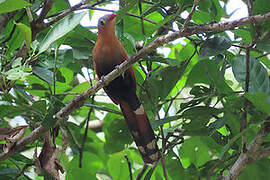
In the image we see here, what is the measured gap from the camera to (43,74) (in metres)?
1.93

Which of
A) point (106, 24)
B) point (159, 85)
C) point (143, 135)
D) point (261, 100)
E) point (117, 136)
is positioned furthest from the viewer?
point (106, 24)

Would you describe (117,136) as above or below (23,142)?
below

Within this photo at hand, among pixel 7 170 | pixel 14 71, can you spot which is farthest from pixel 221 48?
pixel 7 170

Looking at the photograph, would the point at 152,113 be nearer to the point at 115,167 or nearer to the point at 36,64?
the point at 115,167

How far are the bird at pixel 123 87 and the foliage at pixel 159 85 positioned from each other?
7 cm

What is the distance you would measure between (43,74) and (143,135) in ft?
2.15

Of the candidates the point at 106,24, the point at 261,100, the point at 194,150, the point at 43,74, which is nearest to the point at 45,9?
the point at 43,74

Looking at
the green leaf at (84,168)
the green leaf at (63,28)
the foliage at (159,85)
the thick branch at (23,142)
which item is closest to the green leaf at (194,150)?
the foliage at (159,85)

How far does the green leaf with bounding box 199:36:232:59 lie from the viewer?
144cm

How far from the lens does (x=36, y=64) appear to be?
2039 millimetres

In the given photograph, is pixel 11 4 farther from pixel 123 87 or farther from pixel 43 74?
pixel 123 87

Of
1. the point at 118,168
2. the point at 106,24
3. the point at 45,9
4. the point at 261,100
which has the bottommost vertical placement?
the point at 118,168

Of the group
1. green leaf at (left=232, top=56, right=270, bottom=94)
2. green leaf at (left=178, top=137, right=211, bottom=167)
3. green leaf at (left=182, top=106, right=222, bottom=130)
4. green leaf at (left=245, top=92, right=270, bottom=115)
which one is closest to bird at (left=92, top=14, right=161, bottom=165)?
green leaf at (left=178, top=137, right=211, bottom=167)

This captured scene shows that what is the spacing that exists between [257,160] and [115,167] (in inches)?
59.0
